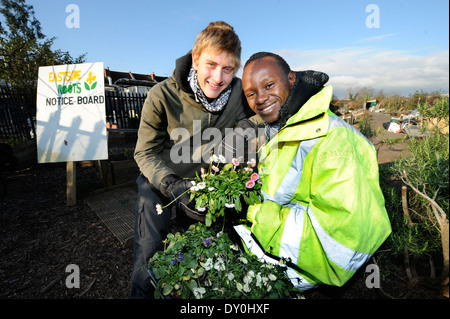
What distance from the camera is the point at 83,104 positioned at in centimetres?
453

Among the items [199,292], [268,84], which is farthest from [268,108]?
[199,292]

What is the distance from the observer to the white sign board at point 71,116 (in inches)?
177

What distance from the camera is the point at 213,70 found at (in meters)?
2.00

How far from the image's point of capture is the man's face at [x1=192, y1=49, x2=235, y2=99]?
1931mm

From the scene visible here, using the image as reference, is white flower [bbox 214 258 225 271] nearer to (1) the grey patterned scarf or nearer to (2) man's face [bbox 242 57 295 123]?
(2) man's face [bbox 242 57 295 123]

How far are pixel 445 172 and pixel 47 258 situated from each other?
5.26 m

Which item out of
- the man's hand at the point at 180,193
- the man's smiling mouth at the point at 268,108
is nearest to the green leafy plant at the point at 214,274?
the man's hand at the point at 180,193

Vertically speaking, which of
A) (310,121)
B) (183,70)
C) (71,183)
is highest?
(183,70)

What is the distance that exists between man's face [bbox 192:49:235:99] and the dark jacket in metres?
0.17

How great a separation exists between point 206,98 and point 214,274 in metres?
1.62

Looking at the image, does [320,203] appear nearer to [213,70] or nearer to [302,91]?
[302,91]

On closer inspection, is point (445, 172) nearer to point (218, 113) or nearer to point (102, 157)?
point (218, 113)

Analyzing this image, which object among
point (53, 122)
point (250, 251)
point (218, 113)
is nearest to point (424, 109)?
point (218, 113)

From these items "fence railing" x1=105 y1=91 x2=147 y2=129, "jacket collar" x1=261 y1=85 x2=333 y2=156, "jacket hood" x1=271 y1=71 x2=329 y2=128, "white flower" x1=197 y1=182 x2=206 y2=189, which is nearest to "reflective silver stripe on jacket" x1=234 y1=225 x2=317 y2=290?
"white flower" x1=197 y1=182 x2=206 y2=189
